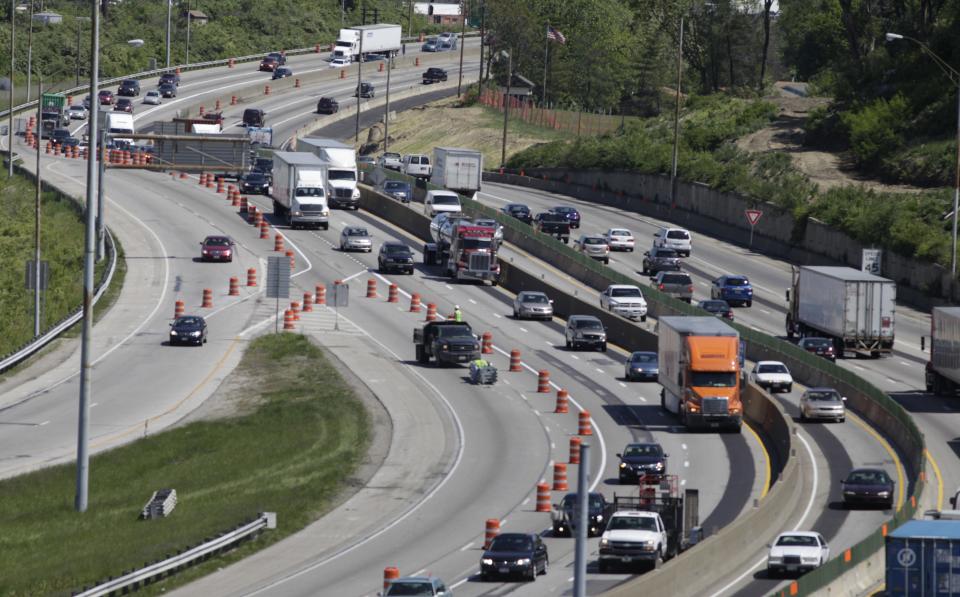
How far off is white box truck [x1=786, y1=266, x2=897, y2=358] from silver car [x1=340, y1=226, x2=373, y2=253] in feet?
91.3

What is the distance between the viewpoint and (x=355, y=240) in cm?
9394

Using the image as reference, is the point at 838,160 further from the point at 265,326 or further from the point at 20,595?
the point at 20,595

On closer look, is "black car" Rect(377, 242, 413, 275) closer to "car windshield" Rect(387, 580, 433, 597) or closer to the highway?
the highway

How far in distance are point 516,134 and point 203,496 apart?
107 metres

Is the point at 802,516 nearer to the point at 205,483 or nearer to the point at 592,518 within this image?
the point at 592,518

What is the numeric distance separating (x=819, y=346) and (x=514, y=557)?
112 feet

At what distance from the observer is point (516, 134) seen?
15612 cm

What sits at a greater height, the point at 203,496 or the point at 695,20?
the point at 695,20

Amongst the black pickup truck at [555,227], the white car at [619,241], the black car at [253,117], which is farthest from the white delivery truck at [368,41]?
the white car at [619,241]

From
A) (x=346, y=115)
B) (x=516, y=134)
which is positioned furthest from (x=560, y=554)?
(x=346, y=115)

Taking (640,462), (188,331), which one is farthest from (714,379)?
(188,331)

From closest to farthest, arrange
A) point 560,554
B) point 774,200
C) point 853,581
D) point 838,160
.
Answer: point 853,581 → point 560,554 → point 774,200 → point 838,160

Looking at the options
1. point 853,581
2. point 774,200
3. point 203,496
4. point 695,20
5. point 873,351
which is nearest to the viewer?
point 853,581

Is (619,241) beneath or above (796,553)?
beneath
